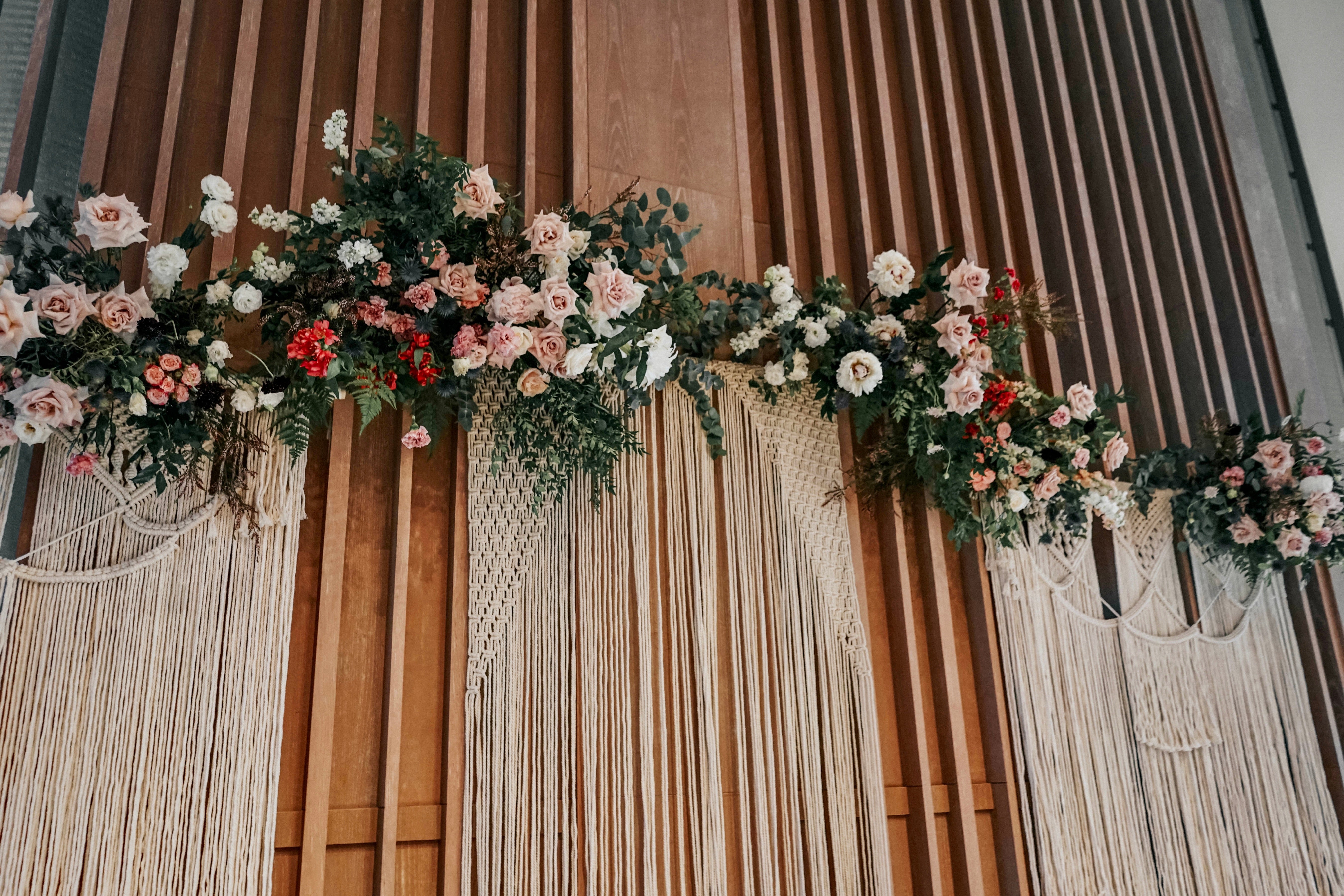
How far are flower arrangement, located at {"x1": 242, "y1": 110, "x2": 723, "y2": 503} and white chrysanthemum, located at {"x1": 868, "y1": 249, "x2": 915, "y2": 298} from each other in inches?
24.6

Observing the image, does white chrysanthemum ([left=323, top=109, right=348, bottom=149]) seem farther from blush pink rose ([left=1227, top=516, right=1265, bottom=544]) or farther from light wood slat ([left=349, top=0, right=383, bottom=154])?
blush pink rose ([left=1227, top=516, right=1265, bottom=544])

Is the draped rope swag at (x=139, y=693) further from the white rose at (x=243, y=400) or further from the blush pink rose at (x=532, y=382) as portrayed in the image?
the blush pink rose at (x=532, y=382)

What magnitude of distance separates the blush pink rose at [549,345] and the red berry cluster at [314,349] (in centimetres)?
39

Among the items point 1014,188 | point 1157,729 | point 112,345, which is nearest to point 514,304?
point 112,345

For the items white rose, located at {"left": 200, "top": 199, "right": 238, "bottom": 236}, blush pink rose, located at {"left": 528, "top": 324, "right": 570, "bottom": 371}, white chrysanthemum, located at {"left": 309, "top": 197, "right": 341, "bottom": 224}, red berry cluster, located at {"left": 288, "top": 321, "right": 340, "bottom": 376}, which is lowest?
red berry cluster, located at {"left": 288, "top": 321, "right": 340, "bottom": 376}

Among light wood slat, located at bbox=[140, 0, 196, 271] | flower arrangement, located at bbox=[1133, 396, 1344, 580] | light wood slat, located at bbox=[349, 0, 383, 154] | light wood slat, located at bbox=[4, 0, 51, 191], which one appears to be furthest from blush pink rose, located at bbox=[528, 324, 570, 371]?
flower arrangement, located at bbox=[1133, 396, 1344, 580]

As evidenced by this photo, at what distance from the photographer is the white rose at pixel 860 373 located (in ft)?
7.79

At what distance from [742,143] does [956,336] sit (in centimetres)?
85

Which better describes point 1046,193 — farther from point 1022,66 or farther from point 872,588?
point 872,588

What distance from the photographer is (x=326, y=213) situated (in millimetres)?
1937

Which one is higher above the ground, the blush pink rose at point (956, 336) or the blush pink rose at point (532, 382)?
the blush pink rose at point (956, 336)

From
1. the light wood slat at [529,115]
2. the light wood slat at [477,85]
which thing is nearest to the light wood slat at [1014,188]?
the light wood slat at [529,115]

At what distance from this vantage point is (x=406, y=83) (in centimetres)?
250

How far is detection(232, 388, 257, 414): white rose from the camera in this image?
1.92m
